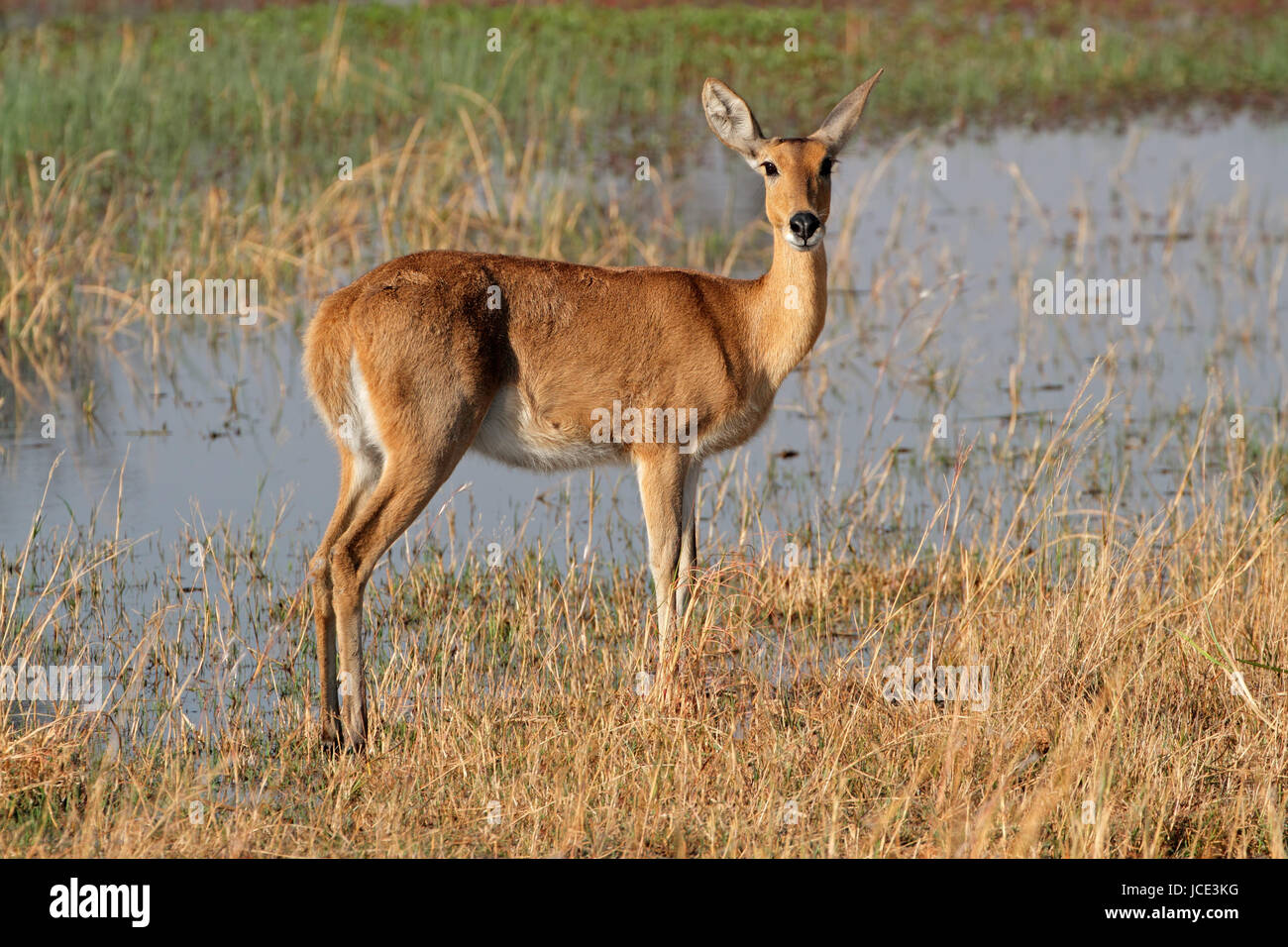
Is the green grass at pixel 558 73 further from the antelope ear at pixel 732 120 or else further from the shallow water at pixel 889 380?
the antelope ear at pixel 732 120

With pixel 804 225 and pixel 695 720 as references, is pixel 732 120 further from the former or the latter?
pixel 695 720

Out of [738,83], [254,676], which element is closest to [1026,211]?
[738,83]

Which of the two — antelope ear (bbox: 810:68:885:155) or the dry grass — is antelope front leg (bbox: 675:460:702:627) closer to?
the dry grass

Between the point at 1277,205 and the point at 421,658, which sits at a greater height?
the point at 1277,205

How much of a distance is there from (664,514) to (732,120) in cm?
157

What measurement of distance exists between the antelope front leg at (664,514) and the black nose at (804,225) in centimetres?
91

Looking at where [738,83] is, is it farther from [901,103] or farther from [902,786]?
[902,786]

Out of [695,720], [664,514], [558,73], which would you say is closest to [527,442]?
[664,514]

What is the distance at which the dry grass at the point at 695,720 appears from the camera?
15.9 feet

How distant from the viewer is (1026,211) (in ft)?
52.0

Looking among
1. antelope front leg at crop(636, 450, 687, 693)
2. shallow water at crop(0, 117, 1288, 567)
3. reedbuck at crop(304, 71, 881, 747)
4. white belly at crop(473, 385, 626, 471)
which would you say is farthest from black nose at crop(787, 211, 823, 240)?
shallow water at crop(0, 117, 1288, 567)

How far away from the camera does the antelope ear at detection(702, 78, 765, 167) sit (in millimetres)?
6484

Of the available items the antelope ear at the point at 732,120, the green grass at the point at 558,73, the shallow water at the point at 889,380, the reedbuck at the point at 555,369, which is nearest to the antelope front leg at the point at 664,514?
the reedbuck at the point at 555,369

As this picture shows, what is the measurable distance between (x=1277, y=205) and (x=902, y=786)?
1188 cm
